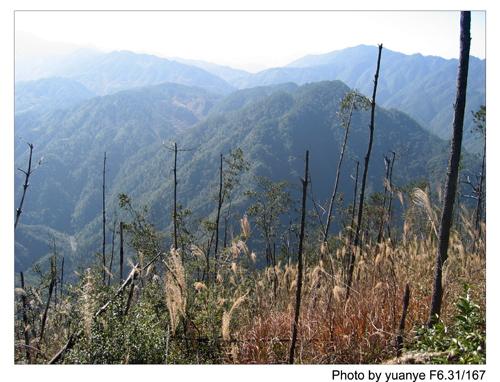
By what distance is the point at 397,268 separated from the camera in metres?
4.46

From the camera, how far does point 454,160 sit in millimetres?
3342

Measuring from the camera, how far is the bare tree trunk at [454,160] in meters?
3.30

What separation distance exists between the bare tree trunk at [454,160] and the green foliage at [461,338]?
0.15 m

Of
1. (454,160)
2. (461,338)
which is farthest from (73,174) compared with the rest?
(461,338)

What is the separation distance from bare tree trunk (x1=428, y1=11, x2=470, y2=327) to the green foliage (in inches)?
5.8

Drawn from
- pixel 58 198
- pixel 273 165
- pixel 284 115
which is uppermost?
pixel 284 115

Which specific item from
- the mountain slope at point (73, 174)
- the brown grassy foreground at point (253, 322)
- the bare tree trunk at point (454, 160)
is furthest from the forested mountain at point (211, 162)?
the bare tree trunk at point (454, 160)

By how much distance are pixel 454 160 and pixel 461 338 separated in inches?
48.3

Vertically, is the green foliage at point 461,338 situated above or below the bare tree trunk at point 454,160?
below

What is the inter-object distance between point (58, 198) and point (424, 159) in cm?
10881

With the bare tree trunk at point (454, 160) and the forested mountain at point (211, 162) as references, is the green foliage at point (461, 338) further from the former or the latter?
the forested mountain at point (211, 162)

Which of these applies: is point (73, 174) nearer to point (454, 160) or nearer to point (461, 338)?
point (454, 160)
